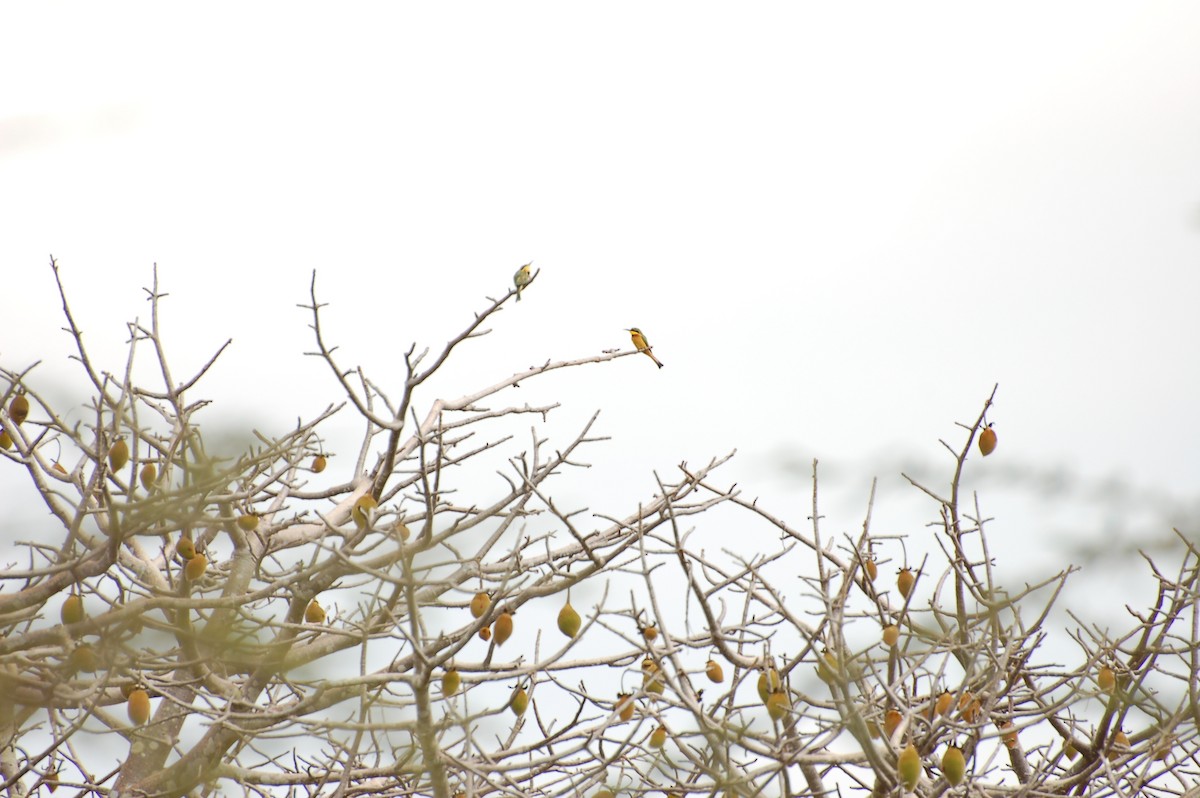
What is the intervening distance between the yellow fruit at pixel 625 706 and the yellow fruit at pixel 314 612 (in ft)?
7.01

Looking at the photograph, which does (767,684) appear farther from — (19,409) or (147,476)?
(19,409)

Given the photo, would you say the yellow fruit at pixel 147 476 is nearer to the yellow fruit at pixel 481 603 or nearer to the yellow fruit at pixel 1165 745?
the yellow fruit at pixel 481 603

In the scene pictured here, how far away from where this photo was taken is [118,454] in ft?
16.6

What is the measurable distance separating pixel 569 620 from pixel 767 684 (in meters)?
0.75

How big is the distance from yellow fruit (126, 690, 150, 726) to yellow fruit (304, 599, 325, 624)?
121 cm

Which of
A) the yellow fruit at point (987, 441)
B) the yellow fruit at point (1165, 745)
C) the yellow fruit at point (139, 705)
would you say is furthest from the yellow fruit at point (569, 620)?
the yellow fruit at point (1165, 745)

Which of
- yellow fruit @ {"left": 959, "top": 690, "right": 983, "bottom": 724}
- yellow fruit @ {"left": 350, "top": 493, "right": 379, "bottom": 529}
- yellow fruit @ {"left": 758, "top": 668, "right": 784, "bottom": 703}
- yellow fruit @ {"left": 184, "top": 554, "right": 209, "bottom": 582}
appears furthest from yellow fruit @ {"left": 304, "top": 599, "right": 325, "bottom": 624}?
yellow fruit @ {"left": 959, "top": 690, "right": 983, "bottom": 724}

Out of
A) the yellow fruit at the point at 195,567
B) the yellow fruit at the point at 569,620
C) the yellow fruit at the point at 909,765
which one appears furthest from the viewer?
the yellow fruit at the point at 195,567

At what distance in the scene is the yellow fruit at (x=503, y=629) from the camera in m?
4.44

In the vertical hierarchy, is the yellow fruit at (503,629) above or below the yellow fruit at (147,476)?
below

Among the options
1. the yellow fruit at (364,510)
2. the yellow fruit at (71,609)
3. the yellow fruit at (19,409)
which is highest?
the yellow fruit at (19,409)

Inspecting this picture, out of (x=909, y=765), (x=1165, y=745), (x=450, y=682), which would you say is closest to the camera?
(x=909, y=765)

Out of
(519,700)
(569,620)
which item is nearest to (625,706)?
(519,700)

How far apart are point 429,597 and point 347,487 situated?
2033mm
